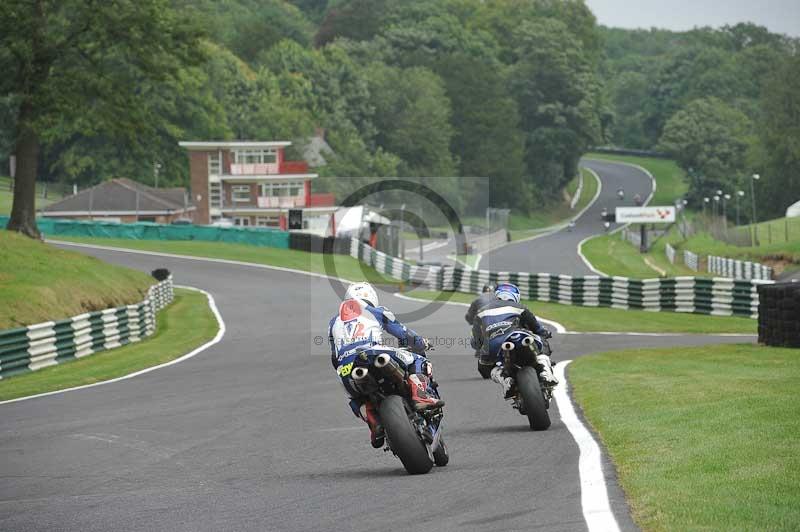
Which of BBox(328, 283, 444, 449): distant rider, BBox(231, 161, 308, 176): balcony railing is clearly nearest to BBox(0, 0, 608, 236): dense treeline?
BBox(231, 161, 308, 176): balcony railing

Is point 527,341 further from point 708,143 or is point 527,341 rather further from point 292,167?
point 708,143

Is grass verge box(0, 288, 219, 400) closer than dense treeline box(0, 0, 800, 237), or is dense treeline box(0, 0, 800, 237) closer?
grass verge box(0, 288, 219, 400)

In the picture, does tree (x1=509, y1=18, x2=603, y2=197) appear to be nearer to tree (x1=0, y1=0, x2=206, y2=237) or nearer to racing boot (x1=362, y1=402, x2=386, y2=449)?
tree (x1=0, y1=0, x2=206, y2=237)

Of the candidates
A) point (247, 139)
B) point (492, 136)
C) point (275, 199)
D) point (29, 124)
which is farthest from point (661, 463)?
point (492, 136)

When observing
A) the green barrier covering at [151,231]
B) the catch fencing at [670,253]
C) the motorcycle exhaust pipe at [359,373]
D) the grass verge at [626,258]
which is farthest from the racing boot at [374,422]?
the catch fencing at [670,253]

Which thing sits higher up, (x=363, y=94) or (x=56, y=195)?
(x=363, y=94)

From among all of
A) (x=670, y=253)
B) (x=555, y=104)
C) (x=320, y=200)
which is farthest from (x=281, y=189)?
(x=555, y=104)

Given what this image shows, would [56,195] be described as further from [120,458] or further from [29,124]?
[120,458]

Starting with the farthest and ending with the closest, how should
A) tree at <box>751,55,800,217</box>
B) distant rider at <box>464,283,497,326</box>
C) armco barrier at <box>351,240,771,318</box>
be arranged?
tree at <box>751,55,800,217</box>
armco barrier at <box>351,240,771,318</box>
distant rider at <box>464,283,497,326</box>

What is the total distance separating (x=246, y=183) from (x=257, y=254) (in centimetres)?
4013

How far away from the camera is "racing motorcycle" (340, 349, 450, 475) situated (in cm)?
1031

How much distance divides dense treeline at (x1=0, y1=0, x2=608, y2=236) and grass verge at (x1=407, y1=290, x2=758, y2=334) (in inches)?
2367

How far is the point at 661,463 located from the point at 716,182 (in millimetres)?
137618

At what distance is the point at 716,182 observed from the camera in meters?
143
